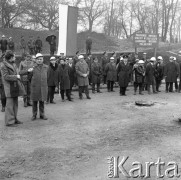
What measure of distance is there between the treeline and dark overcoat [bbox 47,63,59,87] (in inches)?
1103

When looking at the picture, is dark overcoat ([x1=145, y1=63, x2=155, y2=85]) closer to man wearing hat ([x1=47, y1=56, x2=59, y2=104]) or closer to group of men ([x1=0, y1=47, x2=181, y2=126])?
group of men ([x1=0, y1=47, x2=181, y2=126])

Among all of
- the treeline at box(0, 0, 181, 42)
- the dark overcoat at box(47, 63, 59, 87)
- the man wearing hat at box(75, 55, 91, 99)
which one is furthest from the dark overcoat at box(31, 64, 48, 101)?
the treeline at box(0, 0, 181, 42)

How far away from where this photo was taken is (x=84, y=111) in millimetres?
9984

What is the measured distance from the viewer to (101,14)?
4578cm

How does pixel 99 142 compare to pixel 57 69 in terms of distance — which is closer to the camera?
pixel 99 142

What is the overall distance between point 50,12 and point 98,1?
8.09 meters

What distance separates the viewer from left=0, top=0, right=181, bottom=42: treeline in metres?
39.5

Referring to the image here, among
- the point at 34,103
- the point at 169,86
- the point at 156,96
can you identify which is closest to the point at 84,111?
the point at 34,103

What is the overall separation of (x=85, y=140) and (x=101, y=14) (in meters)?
41.1

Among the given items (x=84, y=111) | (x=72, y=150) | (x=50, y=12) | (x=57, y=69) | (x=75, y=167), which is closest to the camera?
(x=75, y=167)

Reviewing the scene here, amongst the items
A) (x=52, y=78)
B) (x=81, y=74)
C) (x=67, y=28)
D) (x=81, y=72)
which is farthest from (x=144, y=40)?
(x=52, y=78)

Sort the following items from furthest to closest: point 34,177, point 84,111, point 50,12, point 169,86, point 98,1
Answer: point 98,1
point 50,12
point 169,86
point 84,111
point 34,177

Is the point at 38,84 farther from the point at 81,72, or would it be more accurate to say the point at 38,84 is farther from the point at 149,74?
the point at 149,74

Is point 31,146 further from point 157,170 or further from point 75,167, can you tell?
point 157,170
